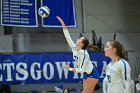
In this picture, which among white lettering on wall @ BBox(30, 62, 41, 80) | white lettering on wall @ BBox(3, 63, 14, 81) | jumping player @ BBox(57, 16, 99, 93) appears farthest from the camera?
white lettering on wall @ BBox(30, 62, 41, 80)

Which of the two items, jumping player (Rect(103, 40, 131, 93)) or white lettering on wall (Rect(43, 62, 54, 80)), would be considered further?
white lettering on wall (Rect(43, 62, 54, 80))

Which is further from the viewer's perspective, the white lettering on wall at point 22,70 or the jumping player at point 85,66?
the white lettering on wall at point 22,70

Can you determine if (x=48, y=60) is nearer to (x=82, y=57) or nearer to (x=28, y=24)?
(x=28, y=24)

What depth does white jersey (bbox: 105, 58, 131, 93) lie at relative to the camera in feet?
13.5

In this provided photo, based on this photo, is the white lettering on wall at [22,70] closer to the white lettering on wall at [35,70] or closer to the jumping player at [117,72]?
the white lettering on wall at [35,70]

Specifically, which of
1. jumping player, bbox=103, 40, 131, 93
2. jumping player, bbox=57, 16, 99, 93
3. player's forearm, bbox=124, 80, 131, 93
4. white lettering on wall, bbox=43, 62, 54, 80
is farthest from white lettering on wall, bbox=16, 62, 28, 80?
player's forearm, bbox=124, 80, 131, 93

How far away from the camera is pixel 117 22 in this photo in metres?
13.7

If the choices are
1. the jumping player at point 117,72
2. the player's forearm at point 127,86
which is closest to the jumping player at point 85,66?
the jumping player at point 117,72

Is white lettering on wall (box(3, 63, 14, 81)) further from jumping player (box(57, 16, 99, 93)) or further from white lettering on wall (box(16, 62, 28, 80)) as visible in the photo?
jumping player (box(57, 16, 99, 93))

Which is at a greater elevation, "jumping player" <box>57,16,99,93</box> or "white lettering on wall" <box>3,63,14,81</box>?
"jumping player" <box>57,16,99,93</box>

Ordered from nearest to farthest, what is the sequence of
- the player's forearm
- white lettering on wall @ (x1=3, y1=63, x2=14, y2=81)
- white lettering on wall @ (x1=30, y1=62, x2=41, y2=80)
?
1. the player's forearm
2. white lettering on wall @ (x1=3, y1=63, x2=14, y2=81)
3. white lettering on wall @ (x1=30, y1=62, x2=41, y2=80)

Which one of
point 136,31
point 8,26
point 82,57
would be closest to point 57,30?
point 8,26

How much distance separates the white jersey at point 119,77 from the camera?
4.11m

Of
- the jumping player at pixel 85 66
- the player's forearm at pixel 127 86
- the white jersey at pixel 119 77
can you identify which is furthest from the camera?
the jumping player at pixel 85 66
